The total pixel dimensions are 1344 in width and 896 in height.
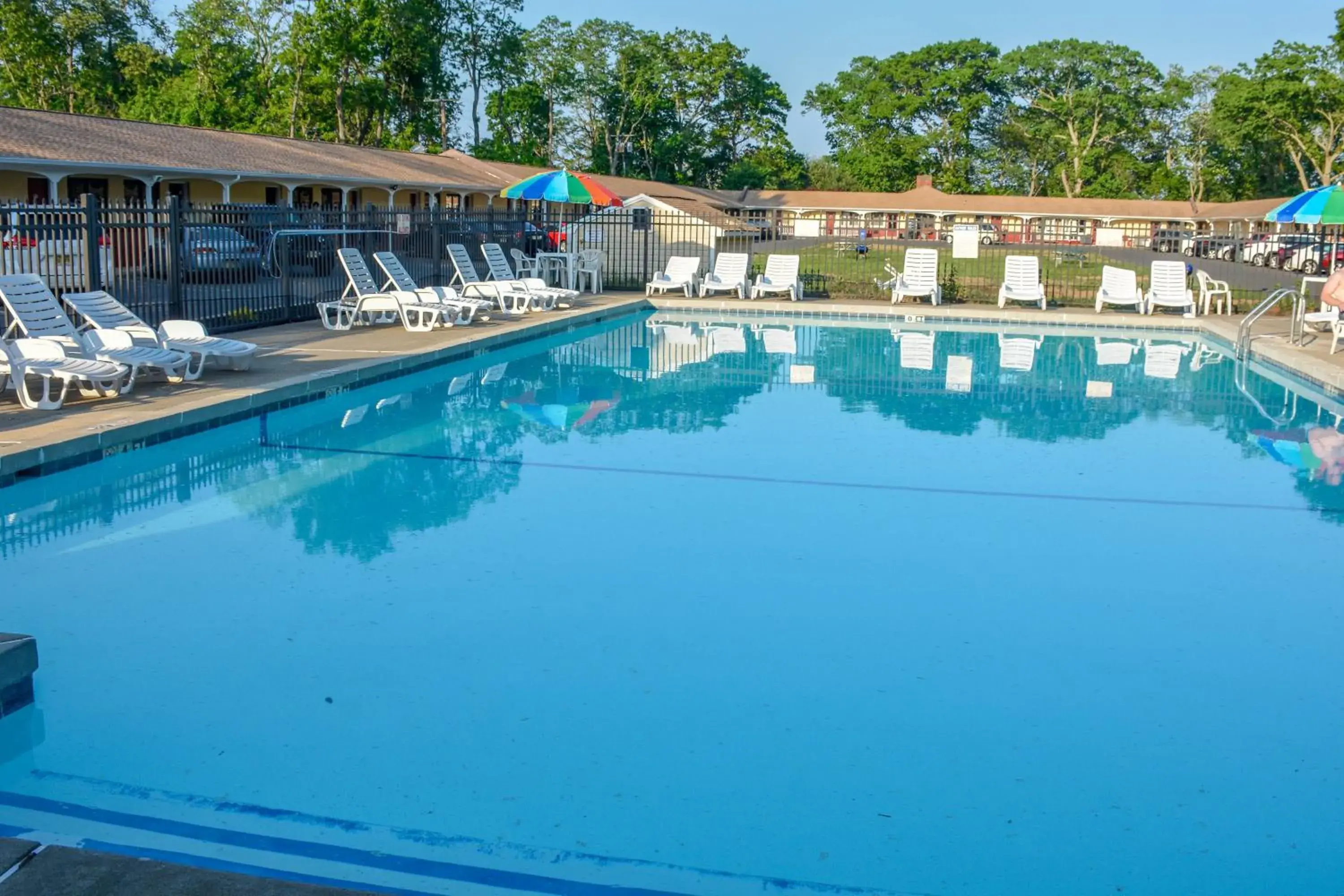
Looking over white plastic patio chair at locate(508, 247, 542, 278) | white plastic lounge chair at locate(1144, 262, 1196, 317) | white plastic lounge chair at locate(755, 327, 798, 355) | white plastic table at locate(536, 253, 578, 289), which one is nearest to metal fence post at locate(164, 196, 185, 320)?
white plastic lounge chair at locate(755, 327, 798, 355)

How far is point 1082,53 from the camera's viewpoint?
81.0 metres

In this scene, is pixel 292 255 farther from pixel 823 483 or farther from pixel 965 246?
pixel 965 246

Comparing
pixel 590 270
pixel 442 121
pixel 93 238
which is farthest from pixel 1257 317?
pixel 442 121

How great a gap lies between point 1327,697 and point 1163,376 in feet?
31.5

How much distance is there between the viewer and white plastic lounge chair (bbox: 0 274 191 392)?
9.22 m

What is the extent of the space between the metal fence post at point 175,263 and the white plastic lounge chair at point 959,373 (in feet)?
24.8

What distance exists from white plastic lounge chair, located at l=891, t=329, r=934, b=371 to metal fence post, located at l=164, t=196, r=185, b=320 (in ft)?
24.7

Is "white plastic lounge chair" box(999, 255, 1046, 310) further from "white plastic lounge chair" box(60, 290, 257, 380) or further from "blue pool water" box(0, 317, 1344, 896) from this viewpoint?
"white plastic lounge chair" box(60, 290, 257, 380)

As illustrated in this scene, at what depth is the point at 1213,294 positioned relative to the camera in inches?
765

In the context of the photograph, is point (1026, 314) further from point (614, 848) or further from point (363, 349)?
point (614, 848)

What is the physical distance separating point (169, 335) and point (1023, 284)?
1351 centimetres

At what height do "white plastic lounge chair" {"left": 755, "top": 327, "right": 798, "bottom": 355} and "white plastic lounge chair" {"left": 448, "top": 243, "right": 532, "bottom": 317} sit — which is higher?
"white plastic lounge chair" {"left": 448, "top": 243, "right": 532, "bottom": 317}

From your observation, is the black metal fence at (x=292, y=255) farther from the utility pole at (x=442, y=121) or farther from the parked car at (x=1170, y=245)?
→ the utility pole at (x=442, y=121)

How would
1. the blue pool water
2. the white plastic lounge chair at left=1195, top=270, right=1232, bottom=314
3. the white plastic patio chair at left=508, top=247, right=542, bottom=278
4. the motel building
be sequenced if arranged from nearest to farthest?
the blue pool water, the white plastic lounge chair at left=1195, top=270, right=1232, bottom=314, the white plastic patio chair at left=508, top=247, right=542, bottom=278, the motel building
